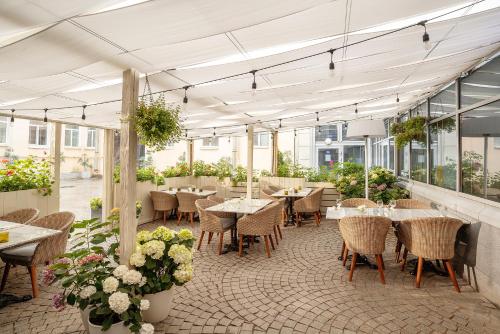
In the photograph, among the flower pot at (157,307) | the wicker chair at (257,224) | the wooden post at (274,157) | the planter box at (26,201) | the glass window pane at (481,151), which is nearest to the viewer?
the flower pot at (157,307)

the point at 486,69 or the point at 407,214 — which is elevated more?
the point at 486,69

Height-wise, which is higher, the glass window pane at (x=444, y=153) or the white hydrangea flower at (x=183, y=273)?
the glass window pane at (x=444, y=153)

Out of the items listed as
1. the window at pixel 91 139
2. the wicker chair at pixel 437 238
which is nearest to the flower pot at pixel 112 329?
the wicker chair at pixel 437 238

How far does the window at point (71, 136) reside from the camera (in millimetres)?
23611

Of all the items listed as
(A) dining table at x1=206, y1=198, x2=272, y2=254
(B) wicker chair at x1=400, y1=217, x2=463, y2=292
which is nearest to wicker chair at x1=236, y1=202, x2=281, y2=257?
(A) dining table at x1=206, y1=198, x2=272, y2=254

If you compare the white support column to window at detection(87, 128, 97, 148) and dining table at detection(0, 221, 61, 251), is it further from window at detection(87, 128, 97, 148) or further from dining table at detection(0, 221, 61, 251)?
window at detection(87, 128, 97, 148)

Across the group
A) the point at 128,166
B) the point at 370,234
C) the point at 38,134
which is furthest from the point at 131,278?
the point at 38,134

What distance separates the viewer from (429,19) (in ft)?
8.96

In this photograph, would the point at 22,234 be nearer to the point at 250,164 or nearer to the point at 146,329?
the point at 146,329

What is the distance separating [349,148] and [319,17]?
1399 centimetres

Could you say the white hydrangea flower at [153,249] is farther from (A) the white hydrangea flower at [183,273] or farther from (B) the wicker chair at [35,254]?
(B) the wicker chair at [35,254]

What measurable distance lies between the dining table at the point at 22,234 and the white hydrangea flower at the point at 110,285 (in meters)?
1.30

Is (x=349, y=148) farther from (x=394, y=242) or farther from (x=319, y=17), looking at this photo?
(x=319, y=17)

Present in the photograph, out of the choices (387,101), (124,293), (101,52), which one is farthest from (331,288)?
(387,101)
